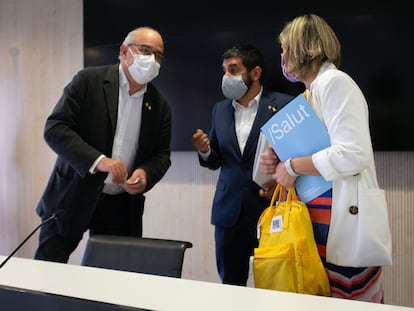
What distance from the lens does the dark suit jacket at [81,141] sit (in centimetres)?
200

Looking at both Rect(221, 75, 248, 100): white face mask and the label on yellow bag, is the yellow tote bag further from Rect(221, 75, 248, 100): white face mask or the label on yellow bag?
Rect(221, 75, 248, 100): white face mask

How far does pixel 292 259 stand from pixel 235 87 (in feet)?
4.21

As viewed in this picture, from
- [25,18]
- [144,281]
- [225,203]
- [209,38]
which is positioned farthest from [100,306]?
[25,18]

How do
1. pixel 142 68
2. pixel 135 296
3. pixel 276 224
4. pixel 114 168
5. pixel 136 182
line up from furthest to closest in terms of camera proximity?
pixel 142 68
pixel 136 182
pixel 114 168
pixel 276 224
pixel 135 296

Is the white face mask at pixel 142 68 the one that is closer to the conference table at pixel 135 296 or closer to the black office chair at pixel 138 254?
the black office chair at pixel 138 254

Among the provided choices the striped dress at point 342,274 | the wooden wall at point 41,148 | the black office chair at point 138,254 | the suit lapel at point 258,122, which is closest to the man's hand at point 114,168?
the black office chair at point 138,254

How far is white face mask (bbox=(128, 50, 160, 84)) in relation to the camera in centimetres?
218

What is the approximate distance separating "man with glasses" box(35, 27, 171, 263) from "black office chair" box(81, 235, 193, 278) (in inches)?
19.2

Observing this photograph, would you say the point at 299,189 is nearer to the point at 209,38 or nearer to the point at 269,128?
the point at 269,128

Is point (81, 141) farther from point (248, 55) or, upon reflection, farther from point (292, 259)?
point (292, 259)

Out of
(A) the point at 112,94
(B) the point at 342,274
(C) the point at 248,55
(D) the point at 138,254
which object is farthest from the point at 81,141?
(B) the point at 342,274

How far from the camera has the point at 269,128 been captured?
1.50 meters

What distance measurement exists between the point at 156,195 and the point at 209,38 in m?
1.24

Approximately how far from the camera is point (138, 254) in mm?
1456
